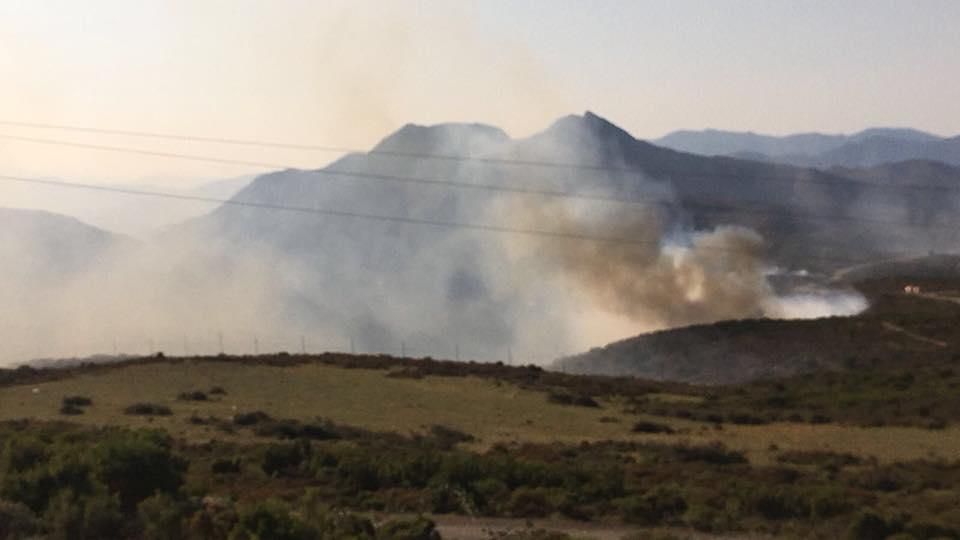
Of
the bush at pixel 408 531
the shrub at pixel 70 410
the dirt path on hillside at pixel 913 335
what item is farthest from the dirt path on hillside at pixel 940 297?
the bush at pixel 408 531

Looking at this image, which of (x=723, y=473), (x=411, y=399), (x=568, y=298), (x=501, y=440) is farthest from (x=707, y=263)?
(x=723, y=473)

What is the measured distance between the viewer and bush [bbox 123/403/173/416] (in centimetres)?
4862

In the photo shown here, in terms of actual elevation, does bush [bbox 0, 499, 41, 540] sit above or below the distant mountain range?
below

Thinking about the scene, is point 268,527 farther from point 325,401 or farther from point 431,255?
point 431,255

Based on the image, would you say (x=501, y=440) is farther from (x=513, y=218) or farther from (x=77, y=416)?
(x=513, y=218)

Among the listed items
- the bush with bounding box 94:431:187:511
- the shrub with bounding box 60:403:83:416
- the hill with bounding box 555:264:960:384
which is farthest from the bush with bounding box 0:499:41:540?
the hill with bounding box 555:264:960:384

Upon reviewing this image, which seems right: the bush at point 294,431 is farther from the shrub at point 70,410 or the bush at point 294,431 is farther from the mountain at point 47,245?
the mountain at point 47,245

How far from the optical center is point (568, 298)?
417 ft

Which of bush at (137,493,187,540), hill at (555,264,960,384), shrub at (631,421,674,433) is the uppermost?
hill at (555,264,960,384)

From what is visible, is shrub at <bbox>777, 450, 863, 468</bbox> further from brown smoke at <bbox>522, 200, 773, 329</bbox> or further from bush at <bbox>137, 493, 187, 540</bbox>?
brown smoke at <bbox>522, 200, 773, 329</bbox>

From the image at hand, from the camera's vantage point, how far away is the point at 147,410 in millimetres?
49125

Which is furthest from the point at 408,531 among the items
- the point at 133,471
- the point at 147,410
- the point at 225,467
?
the point at 147,410

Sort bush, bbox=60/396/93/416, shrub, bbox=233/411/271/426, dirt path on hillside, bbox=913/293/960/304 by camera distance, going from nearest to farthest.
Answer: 1. shrub, bbox=233/411/271/426
2. bush, bbox=60/396/93/416
3. dirt path on hillside, bbox=913/293/960/304

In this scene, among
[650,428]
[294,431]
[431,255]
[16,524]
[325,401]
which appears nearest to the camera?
[16,524]
